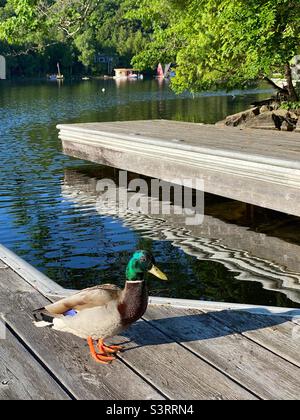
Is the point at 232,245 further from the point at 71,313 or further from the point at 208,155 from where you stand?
the point at 71,313

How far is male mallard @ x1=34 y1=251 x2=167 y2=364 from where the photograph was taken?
10.3 ft

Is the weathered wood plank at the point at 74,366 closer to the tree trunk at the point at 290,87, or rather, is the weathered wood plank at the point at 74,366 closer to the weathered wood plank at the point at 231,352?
the weathered wood plank at the point at 231,352

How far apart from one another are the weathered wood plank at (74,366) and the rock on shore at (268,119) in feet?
37.9

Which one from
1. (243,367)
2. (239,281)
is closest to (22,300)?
(243,367)

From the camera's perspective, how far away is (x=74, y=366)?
3.15 meters

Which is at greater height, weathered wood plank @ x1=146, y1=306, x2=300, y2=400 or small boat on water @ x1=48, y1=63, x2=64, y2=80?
small boat on water @ x1=48, y1=63, x2=64, y2=80

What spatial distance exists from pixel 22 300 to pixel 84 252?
4.05 metres

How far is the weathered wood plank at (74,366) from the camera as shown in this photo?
288 cm

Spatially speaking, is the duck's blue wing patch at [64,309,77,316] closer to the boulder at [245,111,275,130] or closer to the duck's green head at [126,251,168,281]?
the duck's green head at [126,251,168,281]

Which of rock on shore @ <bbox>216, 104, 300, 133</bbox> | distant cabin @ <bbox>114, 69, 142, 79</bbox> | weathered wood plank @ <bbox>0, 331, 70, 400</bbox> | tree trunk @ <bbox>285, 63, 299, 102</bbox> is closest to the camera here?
weathered wood plank @ <bbox>0, 331, 70, 400</bbox>

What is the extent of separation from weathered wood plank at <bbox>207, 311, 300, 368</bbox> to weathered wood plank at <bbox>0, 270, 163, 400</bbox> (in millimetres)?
844

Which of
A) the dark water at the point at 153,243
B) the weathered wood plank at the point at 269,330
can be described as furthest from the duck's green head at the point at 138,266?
the dark water at the point at 153,243

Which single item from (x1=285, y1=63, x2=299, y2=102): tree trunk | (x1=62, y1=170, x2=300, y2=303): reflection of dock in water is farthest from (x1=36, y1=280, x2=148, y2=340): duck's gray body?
(x1=285, y1=63, x2=299, y2=102): tree trunk

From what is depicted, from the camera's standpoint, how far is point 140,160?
11.1 m
